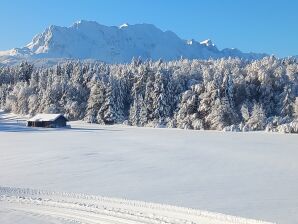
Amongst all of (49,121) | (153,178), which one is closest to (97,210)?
(153,178)

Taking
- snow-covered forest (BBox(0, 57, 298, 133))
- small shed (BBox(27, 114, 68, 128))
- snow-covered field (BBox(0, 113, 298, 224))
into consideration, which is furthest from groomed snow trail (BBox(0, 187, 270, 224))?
small shed (BBox(27, 114, 68, 128))

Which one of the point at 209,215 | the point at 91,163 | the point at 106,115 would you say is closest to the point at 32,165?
the point at 91,163

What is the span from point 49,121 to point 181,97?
990 inches

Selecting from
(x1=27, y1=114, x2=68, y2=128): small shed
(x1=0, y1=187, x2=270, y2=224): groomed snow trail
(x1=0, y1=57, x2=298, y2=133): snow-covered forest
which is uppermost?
(x1=0, y1=57, x2=298, y2=133): snow-covered forest

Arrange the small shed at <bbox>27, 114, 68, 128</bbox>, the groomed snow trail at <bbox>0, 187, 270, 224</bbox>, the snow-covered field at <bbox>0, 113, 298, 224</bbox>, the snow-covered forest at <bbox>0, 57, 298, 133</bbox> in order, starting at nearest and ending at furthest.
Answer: the groomed snow trail at <bbox>0, 187, 270, 224</bbox>
the snow-covered field at <bbox>0, 113, 298, 224</bbox>
the snow-covered forest at <bbox>0, 57, 298, 133</bbox>
the small shed at <bbox>27, 114, 68, 128</bbox>

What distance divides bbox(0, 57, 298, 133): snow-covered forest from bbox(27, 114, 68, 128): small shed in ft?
25.2

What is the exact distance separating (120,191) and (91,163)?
11785 millimetres

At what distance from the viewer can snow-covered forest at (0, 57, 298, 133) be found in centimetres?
8281

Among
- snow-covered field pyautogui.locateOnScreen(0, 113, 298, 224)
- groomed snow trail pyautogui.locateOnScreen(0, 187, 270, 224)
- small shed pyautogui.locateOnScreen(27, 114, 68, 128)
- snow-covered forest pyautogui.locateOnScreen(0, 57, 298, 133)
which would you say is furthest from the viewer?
small shed pyautogui.locateOnScreen(27, 114, 68, 128)

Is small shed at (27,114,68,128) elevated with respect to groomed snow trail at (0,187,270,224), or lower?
elevated

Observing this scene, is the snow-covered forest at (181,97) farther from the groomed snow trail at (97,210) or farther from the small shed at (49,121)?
the groomed snow trail at (97,210)

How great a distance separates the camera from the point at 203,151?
45938 mm

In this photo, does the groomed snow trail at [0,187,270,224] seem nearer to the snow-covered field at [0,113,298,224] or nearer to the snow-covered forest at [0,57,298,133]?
the snow-covered field at [0,113,298,224]

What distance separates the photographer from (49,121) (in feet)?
298
